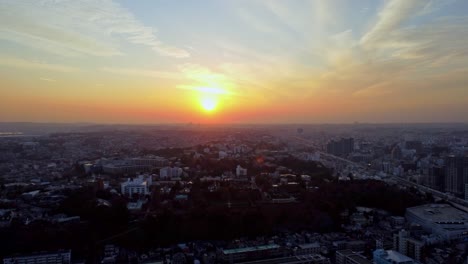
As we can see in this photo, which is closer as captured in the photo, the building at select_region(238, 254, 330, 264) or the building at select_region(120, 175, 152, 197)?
the building at select_region(238, 254, 330, 264)

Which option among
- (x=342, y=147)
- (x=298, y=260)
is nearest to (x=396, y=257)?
(x=298, y=260)

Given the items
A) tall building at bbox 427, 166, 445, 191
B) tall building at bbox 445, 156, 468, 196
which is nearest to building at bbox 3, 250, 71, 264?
tall building at bbox 445, 156, 468, 196

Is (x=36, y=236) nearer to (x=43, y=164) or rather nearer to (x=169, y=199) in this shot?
(x=169, y=199)

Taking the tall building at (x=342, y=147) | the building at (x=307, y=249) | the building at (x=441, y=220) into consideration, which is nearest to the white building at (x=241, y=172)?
the building at (x=441, y=220)

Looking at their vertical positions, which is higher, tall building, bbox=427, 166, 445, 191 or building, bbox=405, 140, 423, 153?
building, bbox=405, 140, 423, 153

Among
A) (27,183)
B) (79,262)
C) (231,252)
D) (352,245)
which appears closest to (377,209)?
(352,245)

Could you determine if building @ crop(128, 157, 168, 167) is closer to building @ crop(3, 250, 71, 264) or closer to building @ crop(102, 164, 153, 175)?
building @ crop(102, 164, 153, 175)
